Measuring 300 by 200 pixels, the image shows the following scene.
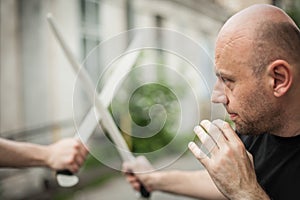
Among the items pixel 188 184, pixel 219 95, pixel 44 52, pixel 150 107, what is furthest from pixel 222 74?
pixel 44 52

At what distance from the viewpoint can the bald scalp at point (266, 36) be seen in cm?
113

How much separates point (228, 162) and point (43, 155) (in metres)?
0.74

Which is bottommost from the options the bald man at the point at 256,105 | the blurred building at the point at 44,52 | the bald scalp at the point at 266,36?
the blurred building at the point at 44,52

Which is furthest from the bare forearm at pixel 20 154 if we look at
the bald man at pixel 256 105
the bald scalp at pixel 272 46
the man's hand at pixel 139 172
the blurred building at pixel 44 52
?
the blurred building at pixel 44 52

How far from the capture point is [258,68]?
1147 mm

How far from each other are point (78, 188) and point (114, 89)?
4598mm

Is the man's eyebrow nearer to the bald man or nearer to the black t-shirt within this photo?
the bald man

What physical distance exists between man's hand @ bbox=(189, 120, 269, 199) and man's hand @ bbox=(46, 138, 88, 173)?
23.7 inches

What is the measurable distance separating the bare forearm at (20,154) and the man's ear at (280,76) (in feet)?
2.62

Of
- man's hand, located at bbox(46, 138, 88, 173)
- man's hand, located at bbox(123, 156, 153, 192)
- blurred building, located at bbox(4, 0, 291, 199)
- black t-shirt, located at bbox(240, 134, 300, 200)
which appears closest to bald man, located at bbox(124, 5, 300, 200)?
black t-shirt, located at bbox(240, 134, 300, 200)

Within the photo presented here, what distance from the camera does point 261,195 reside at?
1104 mm

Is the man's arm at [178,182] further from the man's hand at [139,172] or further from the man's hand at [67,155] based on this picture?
the man's hand at [67,155]

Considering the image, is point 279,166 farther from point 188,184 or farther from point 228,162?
point 188,184

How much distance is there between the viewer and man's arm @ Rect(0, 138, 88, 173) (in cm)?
161
